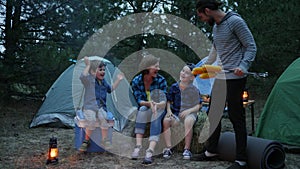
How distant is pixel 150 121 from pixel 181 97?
44 cm

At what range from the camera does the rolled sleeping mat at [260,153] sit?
8.50 feet

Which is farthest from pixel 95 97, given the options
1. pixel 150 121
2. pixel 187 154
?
pixel 187 154

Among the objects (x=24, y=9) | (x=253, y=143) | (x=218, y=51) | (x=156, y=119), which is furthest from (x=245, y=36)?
(x=24, y=9)

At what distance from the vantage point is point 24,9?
660 cm

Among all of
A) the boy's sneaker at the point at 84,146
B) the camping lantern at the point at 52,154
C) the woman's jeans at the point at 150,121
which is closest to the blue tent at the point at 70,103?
A: the boy's sneaker at the point at 84,146

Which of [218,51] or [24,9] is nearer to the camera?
[218,51]

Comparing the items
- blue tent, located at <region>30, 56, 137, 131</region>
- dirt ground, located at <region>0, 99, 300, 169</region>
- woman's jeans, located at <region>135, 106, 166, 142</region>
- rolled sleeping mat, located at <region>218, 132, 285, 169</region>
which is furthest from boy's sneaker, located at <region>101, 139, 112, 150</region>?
rolled sleeping mat, located at <region>218, 132, 285, 169</region>

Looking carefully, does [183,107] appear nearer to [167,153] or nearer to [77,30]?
[167,153]

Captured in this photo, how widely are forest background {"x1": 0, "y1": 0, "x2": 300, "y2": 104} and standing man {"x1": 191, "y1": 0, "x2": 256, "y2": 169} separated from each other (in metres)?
4.07

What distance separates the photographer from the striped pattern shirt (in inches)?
94.4

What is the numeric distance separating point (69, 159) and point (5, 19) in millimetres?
4548

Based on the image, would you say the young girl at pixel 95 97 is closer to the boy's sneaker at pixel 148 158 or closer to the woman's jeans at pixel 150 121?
the woman's jeans at pixel 150 121

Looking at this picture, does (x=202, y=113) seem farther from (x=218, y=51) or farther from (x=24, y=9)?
(x=24, y=9)

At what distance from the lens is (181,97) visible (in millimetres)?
3562
